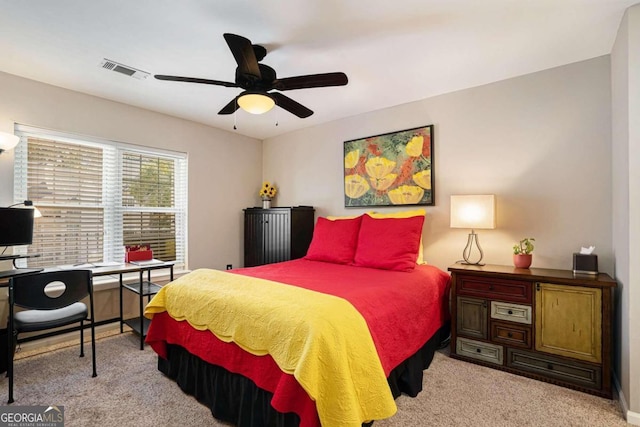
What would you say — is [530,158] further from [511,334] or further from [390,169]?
[511,334]

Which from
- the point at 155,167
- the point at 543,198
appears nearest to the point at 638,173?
the point at 543,198

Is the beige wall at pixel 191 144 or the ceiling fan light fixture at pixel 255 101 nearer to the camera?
the ceiling fan light fixture at pixel 255 101

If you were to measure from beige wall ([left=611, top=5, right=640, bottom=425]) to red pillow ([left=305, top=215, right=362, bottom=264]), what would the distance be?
2008 millimetres

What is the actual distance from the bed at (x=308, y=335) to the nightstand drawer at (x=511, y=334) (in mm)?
431

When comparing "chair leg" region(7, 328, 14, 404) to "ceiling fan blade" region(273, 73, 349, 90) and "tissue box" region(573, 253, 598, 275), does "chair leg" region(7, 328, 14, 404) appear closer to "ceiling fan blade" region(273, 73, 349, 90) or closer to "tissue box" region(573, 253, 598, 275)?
"ceiling fan blade" region(273, 73, 349, 90)

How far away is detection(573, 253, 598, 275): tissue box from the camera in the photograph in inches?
89.4

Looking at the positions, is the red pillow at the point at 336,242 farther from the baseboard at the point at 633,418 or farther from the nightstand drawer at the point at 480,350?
the baseboard at the point at 633,418

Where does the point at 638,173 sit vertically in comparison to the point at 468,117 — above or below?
below

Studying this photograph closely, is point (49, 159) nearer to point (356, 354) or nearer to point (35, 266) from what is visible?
point (35, 266)

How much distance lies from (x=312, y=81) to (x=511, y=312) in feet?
7.58

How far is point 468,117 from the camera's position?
306 centimetres

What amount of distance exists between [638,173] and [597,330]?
1064 millimetres

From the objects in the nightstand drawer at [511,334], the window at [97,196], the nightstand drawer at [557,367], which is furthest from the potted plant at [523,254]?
the window at [97,196]

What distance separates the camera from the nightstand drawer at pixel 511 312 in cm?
234
